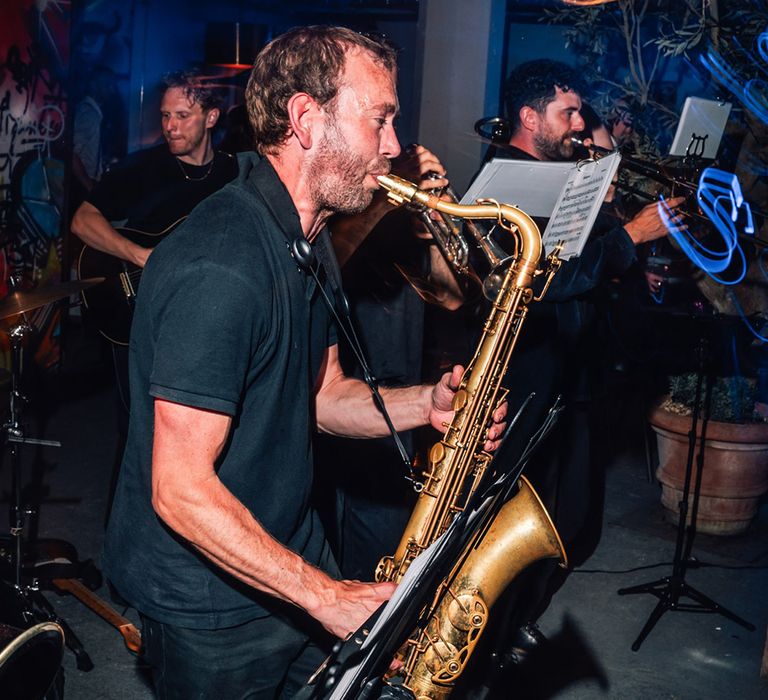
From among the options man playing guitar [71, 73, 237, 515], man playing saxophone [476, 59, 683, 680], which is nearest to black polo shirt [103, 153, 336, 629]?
man playing saxophone [476, 59, 683, 680]

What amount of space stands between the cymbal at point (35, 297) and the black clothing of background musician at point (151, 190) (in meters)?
1.07

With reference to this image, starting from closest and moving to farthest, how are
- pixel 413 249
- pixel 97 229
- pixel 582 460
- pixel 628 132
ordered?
pixel 413 249 → pixel 582 460 → pixel 97 229 → pixel 628 132

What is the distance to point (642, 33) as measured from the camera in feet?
29.1

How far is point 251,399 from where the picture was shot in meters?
2.07

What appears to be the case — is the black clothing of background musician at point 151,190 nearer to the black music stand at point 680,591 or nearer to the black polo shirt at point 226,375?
the black polo shirt at point 226,375

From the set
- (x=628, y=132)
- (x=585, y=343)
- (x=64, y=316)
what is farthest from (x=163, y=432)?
(x=64, y=316)

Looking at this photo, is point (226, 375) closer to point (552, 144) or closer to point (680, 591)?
point (552, 144)

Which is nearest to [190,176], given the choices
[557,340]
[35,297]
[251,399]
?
[35,297]

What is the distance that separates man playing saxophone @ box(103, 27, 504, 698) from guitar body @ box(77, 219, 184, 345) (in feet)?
8.85

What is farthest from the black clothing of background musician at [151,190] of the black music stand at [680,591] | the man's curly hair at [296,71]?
the black music stand at [680,591]

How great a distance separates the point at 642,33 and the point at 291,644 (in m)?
8.24

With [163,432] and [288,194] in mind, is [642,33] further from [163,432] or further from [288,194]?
[163,432]

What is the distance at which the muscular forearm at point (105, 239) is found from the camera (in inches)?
191

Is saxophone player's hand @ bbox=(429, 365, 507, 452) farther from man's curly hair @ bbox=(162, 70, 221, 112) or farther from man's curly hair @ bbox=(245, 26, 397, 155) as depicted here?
man's curly hair @ bbox=(162, 70, 221, 112)
